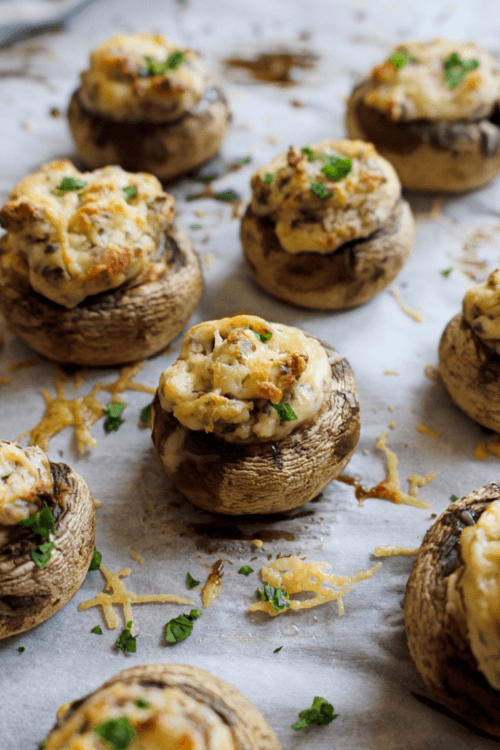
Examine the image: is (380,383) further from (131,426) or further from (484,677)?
(484,677)

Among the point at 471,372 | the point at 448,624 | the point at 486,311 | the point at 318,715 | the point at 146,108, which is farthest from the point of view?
the point at 146,108

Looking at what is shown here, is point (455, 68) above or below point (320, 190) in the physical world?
above

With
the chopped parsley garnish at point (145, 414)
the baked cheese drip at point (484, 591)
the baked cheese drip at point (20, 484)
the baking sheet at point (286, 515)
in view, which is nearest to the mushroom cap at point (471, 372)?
the baking sheet at point (286, 515)

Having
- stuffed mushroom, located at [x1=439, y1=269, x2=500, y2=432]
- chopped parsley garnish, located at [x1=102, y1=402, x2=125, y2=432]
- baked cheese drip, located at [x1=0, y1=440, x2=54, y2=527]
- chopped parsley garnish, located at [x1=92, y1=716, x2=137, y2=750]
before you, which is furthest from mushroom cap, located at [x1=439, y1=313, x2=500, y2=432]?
chopped parsley garnish, located at [x1=92, y1=716, x2=137, y2=750]

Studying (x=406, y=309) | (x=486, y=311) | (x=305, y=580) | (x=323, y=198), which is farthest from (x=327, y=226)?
(x=305, y=580)

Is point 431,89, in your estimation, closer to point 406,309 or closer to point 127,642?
point 406,309

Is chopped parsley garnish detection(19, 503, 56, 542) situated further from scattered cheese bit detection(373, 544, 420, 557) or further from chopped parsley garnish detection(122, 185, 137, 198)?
chopped parsley garnish detection(122, 185, 137, 198)

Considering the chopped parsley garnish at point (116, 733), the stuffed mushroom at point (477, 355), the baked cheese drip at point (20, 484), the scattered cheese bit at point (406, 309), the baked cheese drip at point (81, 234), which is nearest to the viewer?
the chopped parsley garnish at point (116, 733)

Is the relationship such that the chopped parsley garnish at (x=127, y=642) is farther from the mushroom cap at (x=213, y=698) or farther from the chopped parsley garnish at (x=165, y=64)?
the chopped parsley garnish at (x=165, y=64)
